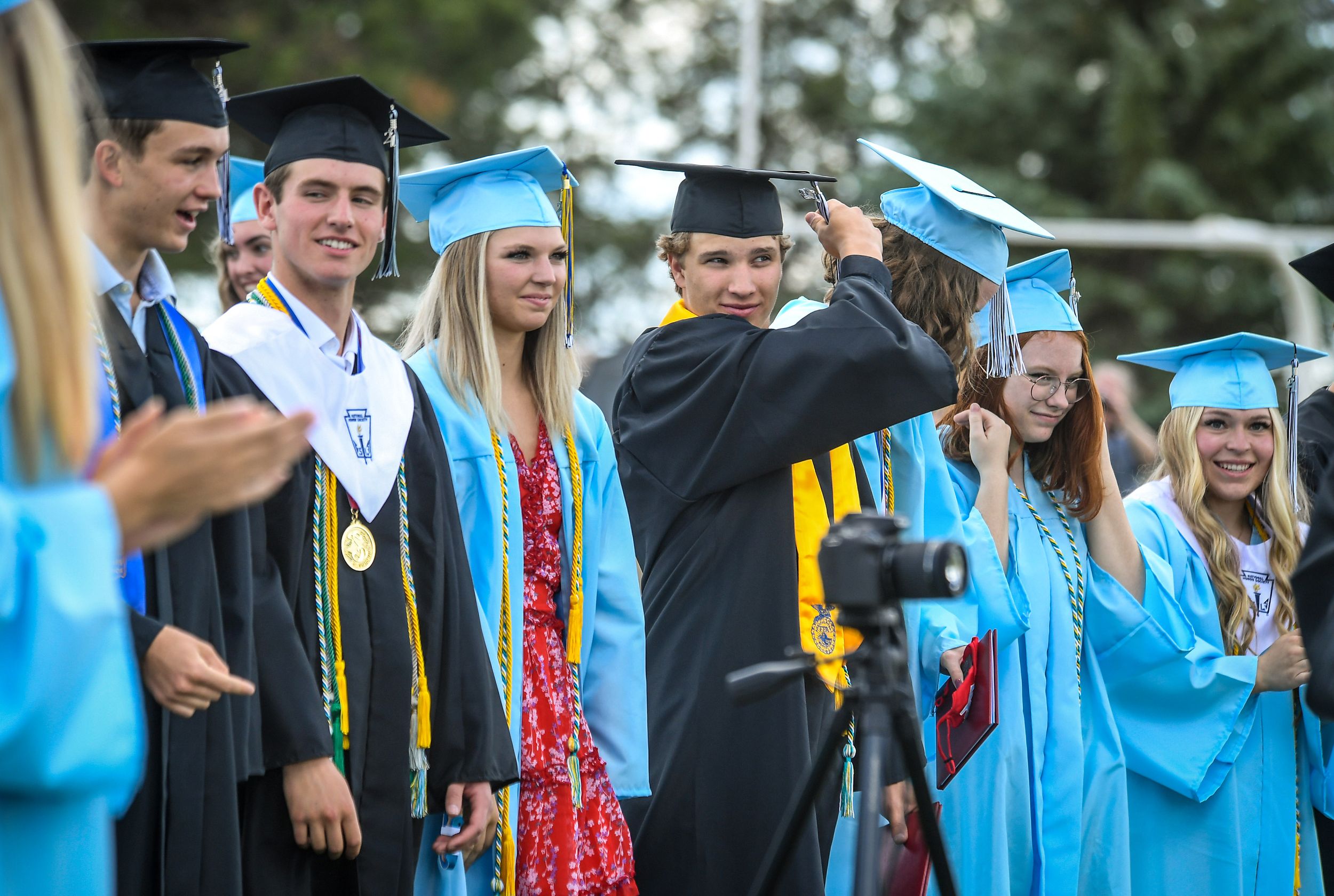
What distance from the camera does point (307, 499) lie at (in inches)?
116

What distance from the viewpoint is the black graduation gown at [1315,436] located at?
5.04 meters

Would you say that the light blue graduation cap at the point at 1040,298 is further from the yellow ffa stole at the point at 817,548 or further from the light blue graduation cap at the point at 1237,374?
the yellow ffa stole at the point at 817,548

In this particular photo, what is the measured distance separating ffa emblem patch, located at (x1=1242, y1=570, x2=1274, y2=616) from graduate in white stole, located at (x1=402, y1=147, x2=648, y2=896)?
94.1 inches

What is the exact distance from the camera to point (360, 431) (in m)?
3.08

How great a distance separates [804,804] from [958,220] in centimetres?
214

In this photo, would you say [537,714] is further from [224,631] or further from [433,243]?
[433,243]

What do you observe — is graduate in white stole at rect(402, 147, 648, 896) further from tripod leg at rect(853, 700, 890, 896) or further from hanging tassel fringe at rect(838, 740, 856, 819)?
tripod leg at rect(853, 700, 890, 896)

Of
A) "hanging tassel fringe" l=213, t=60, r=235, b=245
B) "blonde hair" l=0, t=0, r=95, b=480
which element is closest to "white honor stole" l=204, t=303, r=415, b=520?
"hanging tassel fringe" l=213, t=60, r=235, b=245

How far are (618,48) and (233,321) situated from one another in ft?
67.5

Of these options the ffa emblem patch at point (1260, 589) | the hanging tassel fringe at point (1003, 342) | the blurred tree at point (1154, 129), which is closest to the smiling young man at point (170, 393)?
the hanging tassel fringe at point (1003, 342)

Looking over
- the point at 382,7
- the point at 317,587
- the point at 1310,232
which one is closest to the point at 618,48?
the point at 382,7

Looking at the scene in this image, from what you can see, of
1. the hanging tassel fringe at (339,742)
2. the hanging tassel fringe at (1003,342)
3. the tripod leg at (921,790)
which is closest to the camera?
the tripod leg at (921,790)

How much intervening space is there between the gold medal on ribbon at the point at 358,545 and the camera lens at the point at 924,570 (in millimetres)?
1312

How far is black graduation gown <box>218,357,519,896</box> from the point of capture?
2789 millimetres
